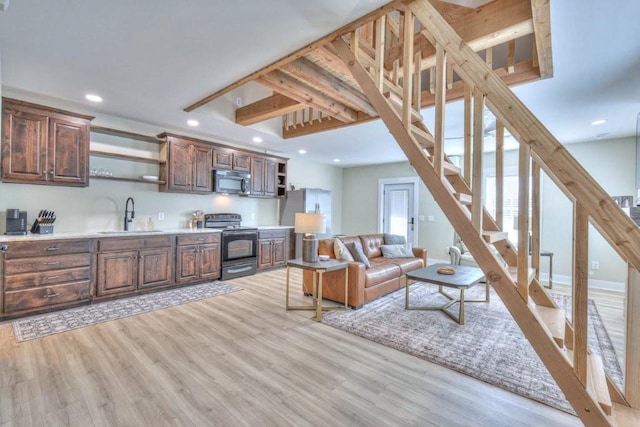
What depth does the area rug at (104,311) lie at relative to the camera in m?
2.94

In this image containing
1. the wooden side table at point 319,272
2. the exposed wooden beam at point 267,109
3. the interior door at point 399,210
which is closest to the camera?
the wooden side table at point 319,272

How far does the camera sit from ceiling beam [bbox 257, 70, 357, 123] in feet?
10.2

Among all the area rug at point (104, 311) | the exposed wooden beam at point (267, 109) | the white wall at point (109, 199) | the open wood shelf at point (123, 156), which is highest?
the exposed wooden beam at point (267, 109)

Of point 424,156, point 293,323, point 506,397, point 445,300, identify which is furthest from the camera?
point 445,300

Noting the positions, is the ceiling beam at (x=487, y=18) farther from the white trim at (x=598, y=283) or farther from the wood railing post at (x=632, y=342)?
the white trim at (x=598, y=283)

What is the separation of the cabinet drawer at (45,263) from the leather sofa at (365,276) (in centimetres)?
280

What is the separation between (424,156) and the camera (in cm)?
185

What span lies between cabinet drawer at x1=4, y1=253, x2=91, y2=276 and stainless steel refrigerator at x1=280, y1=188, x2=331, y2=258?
375 centimetres

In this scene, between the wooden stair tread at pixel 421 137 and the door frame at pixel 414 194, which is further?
the door frame at pixel 414 194

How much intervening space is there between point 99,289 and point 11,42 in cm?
274

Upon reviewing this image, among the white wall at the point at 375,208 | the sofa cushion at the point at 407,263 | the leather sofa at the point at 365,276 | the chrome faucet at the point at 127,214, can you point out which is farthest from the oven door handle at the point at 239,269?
the white wall at the point at 375,208

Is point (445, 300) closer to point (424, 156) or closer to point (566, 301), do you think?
point (566, 301)

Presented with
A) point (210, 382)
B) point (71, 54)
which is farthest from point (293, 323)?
point (71, 54)

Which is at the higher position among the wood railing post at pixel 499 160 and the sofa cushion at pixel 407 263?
the wood railing post at pixel 499 160
